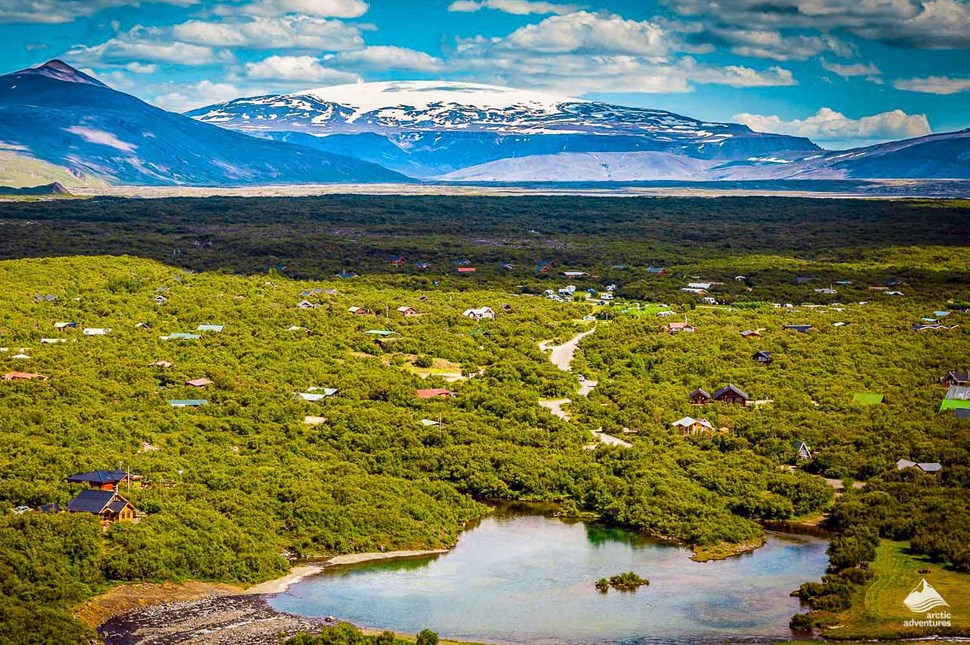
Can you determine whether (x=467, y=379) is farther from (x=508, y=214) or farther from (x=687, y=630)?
(x=508, y=214)

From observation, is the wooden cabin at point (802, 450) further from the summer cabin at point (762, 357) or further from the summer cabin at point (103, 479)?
the summer cabin at point (103, 479)

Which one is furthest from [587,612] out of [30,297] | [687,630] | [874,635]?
[30,297]

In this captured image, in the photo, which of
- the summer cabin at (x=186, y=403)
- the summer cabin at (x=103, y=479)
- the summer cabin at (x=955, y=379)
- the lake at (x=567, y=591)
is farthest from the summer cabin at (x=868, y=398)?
the summer cabin at (x=103, y=479)

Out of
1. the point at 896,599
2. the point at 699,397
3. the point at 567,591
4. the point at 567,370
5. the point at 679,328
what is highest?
the point at 679,328

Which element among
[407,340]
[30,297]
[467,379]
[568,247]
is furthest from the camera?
[568,247]

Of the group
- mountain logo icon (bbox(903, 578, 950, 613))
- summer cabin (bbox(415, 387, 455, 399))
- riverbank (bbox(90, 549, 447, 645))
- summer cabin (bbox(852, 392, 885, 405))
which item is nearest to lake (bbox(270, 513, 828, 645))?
riverbank (bbox(90, 549, 447, 645))

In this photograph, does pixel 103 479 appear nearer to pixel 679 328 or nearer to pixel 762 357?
pixel 762 357

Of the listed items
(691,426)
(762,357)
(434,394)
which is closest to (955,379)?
(762,357)
